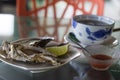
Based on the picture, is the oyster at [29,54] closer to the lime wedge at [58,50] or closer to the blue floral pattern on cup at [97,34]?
the lime wedge at [58,50]

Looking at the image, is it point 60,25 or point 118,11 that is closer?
point 60,25

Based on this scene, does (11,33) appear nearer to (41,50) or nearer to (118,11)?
(41,50)

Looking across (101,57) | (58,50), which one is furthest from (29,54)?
(101,57)

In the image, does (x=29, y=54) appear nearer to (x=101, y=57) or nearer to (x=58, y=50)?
(x=58, y=50)

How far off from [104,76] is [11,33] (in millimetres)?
384

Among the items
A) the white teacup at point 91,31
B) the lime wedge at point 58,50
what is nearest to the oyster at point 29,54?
the lime wedge at point 58,50

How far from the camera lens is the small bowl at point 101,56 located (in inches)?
23.9

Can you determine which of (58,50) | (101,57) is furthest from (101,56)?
(58,50)

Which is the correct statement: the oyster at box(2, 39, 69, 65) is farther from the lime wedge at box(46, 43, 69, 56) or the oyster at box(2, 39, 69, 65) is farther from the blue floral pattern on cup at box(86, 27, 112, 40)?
the blue floral pattern on cup at box(86, 27, 112, 40)

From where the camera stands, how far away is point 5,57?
1.89 ft

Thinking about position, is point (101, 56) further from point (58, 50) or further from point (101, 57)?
point (58, 50)

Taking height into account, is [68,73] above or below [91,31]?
below

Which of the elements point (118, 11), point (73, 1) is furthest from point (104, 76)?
point (118, 11)

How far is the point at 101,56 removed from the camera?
64 centimetres
